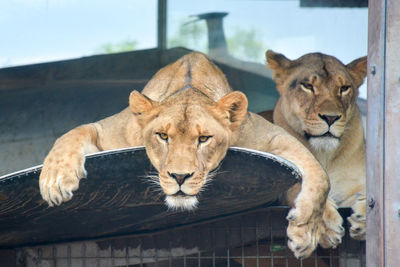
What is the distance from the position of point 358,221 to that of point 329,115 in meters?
0.70

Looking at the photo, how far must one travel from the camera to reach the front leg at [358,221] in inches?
154

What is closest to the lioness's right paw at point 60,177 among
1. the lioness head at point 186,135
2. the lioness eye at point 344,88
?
the lioness head at point 186,135

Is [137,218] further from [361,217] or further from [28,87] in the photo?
[28,87]

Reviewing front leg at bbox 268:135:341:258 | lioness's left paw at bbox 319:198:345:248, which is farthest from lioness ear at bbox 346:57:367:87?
lioness's left paw at bbox 319:198:345:248

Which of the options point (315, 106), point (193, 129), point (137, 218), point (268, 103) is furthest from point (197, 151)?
point (268, 103)

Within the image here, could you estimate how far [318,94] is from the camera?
4539mm

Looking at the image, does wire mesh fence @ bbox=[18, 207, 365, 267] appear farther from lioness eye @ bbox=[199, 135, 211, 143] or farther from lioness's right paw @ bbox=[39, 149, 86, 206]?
lioness's right paw @ bbox=[39, 149, 86, 206]

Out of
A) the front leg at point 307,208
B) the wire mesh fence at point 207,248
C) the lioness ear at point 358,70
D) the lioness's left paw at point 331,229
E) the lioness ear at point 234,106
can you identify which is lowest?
the wire mesh fence at point 207,248

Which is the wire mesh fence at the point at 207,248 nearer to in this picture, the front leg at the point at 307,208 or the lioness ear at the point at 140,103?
the front leg at the point at 307,208

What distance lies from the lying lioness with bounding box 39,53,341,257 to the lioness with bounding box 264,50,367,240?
324mm

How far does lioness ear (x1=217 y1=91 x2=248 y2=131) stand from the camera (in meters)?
3.79

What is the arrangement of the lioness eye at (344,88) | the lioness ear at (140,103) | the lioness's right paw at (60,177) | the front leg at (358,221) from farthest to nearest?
the lioness eye at (344,88) → the front leg at (358,221) → the lioness ear at (140,103) → the lioness's right paw at (60,177)

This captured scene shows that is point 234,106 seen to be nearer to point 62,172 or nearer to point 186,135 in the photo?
point 186,135

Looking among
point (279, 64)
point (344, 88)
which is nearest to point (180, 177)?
point (344, 88)
